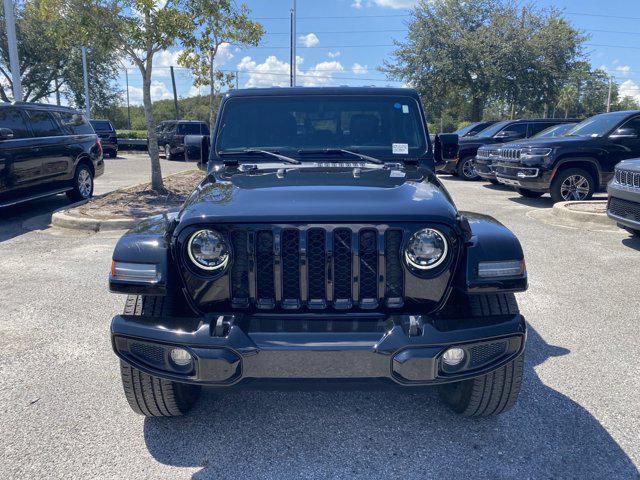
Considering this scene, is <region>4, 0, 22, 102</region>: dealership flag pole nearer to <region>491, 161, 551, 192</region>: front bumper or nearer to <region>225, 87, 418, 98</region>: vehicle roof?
<region>225, 87, 418, 98</region>: vehicle roof

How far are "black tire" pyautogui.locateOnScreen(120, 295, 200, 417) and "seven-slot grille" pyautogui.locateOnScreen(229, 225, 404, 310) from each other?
17.0 inches

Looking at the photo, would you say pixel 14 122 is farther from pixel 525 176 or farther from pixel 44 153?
pixel 525 176

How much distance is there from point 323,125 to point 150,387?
215cm

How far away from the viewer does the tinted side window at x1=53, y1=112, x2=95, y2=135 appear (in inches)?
384

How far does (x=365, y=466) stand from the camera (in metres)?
2.58

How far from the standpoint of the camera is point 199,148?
14.4ft

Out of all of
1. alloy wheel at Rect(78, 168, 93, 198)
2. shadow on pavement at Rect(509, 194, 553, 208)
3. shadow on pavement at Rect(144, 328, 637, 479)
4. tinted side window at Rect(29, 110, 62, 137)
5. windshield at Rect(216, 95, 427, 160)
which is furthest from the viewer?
shadow on pavement at Rect(509, 194, 553, 208)

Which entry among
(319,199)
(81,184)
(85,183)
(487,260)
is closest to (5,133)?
(81,184)

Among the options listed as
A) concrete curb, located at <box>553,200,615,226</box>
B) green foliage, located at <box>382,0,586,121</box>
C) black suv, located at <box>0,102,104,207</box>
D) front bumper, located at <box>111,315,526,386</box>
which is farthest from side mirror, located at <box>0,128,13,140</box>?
green foliage, located at <box>382,0,586,121</box>

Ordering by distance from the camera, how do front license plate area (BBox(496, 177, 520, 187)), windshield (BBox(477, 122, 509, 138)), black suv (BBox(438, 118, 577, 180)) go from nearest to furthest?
front license plate area (BBox(496, 177, 520, 187)) → black suv (BBox(438, 118, 577, 180)) → windshield (BBox(477, 122, 509, 138))

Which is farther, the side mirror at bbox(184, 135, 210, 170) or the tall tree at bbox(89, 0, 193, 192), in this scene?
the tall tree at bbox(89, 0, 193, 192)

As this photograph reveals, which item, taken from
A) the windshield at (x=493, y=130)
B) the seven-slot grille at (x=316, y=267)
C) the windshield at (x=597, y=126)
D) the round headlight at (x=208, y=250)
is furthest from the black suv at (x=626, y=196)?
the windshield at (x=493, y=130)

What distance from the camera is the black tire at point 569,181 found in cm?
1002

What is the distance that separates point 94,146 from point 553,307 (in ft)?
30.3
